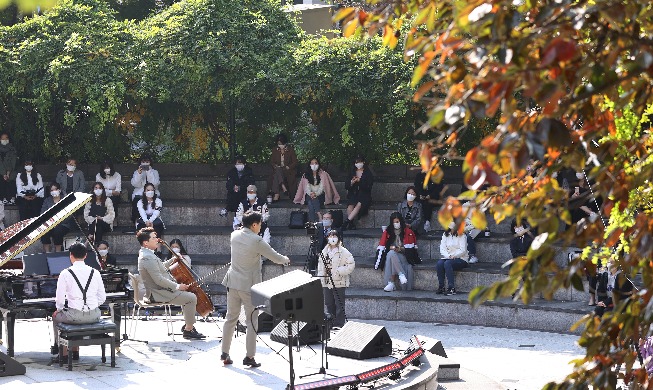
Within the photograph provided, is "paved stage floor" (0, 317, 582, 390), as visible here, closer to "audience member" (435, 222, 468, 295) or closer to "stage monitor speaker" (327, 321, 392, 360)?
"stage monitor speaker" (327, 321, 392, 360)

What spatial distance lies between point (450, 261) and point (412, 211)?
Result: 1415 mm

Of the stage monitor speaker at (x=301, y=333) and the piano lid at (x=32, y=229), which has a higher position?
the piano lid at (x=32, y=229)

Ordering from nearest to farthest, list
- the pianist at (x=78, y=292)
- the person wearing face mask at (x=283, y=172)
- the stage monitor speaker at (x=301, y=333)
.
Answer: the pianist at (x=78, y=292) < the stage monitor speaker at (x=301, y=333) < the person wearing face mask at (x=283, y=172)

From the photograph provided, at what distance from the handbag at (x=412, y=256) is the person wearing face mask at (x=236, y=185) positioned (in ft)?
12.1

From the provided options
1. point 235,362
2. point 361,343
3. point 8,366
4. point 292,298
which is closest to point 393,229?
point 361,343

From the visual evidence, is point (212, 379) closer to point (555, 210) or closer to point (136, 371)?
point (136, 371)

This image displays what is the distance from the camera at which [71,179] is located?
2205cm

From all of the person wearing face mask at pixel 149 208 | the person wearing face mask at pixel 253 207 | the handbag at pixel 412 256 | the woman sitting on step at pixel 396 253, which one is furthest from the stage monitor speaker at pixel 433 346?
the person wearing face mask at pixel 149 208

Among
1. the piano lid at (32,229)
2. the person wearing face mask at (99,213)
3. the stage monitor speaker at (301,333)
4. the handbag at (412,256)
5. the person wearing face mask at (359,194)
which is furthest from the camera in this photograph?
the person wearing face mask at (99,213)

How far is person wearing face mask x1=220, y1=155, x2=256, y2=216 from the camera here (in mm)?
21812

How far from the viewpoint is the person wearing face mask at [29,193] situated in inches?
850

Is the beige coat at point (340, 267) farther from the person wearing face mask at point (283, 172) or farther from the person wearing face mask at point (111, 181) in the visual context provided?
the person wearing face mask at point (111, 181)

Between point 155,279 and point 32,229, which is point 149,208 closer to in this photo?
point 155,279

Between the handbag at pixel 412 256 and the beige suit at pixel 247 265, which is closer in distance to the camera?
the beige suit at pixel 247 265
